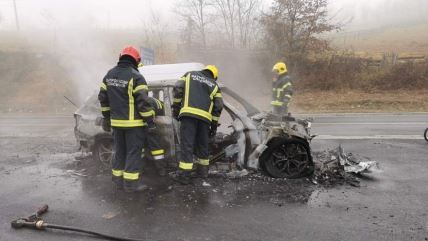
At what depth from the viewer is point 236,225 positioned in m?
4.43

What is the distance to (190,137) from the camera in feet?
18.7

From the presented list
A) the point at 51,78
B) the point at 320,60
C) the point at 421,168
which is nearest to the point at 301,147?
the point at 421,168

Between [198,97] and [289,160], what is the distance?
5.41ft

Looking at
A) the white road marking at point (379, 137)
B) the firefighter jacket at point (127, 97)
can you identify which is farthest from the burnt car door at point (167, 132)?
the white road marking at point (379, 137)

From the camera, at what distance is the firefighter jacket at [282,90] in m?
9.21

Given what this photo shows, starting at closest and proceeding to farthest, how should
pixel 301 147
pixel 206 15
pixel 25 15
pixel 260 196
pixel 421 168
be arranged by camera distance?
pixel 260 196, pixel 301 147, pixel 421 168, pixel 206 15, pixel 25 15

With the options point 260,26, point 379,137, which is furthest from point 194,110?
point 260,26

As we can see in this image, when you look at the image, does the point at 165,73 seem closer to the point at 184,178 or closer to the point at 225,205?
the point at 184,178

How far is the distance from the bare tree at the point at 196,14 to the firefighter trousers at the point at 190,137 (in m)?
19.3

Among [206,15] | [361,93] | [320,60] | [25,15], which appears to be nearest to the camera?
[361,93]

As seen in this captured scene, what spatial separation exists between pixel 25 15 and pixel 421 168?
173 ft

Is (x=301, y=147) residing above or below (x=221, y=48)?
below

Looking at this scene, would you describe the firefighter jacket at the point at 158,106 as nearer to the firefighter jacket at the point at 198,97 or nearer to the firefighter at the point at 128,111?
the firefighter jacket at the point at 198,97

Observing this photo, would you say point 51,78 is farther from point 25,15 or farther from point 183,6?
point 25,15
